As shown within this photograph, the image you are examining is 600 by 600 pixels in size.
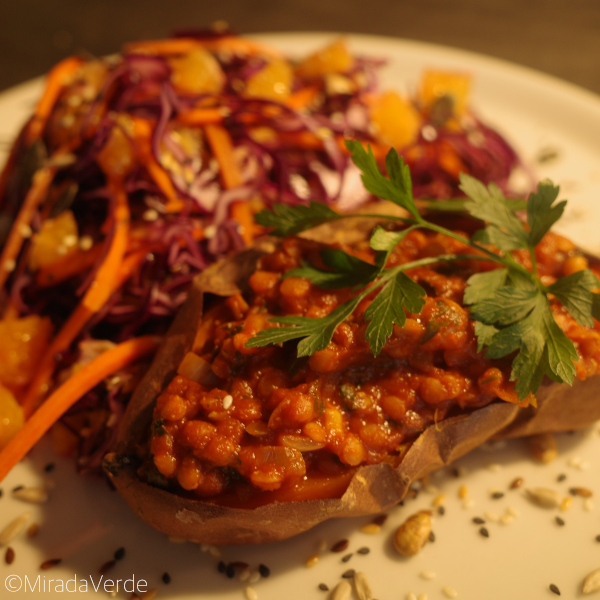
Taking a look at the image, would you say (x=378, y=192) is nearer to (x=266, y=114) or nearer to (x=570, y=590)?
(x=266, y=114)

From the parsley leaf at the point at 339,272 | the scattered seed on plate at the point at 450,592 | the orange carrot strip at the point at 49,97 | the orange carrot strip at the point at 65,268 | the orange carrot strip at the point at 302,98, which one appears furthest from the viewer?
the orange carrot strip at the point at 302,98

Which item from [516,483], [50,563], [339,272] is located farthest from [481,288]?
[50,563]

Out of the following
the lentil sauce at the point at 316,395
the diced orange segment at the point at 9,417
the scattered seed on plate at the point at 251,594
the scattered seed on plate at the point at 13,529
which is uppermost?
the lentil sauce at the point at 316,395

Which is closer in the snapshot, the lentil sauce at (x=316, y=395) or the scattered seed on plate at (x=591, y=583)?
the lentil sauce at (x=316, y=395)

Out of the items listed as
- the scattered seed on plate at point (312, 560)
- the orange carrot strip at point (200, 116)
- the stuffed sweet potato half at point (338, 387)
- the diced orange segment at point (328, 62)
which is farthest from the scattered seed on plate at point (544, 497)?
the diced orange segment at point (328, 62)

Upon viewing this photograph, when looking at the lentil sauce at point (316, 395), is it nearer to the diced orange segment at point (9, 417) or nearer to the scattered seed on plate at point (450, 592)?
the scattered seed on plate at point (450, 592)

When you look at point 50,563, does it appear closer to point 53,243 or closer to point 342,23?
point 53,243

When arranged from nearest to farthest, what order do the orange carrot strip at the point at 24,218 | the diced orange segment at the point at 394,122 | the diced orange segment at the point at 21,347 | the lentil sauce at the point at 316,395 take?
the lentil sauce at the point at 316,395 < the diced orange segment at the point at 21,347 < the orange carrot strip at the point at 24,218 < the diced orange segment at the point at 394,122
